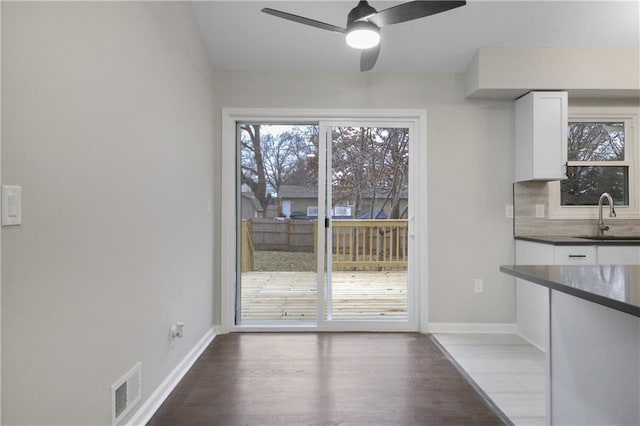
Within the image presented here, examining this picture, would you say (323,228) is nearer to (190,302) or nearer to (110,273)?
(190,302)

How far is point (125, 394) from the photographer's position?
64.0 inches

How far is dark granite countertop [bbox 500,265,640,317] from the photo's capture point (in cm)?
88

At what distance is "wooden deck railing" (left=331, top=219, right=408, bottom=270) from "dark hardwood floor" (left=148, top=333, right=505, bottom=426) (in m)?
0.75

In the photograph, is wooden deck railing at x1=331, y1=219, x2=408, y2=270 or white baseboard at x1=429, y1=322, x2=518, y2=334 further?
wooden deck railing at x1=331, y1=219, x2=408, y2=270

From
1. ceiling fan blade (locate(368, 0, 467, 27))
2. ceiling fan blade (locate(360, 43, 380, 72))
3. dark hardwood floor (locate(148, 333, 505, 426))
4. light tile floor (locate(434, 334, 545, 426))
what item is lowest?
light tile floor (locate(434, 334, 545, 426))

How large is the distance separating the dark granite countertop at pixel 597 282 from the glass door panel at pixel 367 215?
1.93 metres

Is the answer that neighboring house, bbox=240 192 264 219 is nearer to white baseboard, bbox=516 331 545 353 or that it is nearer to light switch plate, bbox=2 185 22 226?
light switch plate, bbox=2 185 22 226

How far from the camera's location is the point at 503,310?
3.24m

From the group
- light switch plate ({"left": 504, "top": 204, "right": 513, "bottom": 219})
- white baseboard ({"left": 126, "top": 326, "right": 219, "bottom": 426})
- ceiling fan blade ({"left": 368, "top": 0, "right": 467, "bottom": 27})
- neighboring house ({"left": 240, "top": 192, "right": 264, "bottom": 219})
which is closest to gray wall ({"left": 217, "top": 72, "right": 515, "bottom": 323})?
light switch plate ({"left": 504, "top": 204, "right": 513, "bottom": 219})

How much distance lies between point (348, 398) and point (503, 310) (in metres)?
2.00

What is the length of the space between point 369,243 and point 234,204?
1.39 m

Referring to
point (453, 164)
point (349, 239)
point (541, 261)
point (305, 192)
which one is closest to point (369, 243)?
point (349, 239)

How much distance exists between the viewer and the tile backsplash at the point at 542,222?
3.16 meters

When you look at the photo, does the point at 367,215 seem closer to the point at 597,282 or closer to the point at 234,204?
the point at 234,204
